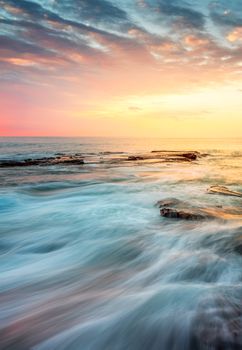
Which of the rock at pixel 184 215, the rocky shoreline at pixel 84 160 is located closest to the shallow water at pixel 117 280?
the rock at pixel 184 215

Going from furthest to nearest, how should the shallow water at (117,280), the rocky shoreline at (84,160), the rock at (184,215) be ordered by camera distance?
the rocky shoreline at (84,160)
the rock at (184,215)
the shallow water at (117,280)

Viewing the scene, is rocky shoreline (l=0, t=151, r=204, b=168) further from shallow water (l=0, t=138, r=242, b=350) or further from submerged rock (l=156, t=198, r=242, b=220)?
submerged rock (l=156, t=198, r=242, b=220)

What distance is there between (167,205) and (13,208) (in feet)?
18.5

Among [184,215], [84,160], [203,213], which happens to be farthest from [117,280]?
[84,160]

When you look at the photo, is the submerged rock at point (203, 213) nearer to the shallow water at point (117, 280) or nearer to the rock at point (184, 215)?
the rock at point (184, 215)

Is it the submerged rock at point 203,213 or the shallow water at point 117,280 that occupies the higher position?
the submerged rock at point 203,213

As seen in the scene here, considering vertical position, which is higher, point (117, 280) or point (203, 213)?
point (203, 213)

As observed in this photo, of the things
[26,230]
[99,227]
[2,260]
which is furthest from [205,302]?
[26,230]

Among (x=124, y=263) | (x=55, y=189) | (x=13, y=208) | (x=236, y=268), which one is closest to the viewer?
(x=236, y=268)

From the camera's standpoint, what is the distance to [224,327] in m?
3.06

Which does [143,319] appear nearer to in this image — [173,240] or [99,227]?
[173,240]

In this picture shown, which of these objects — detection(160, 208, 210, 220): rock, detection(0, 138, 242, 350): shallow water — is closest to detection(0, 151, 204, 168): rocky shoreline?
detection(0, 138, 242, 350): shallow water

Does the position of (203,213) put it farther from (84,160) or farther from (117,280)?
(84,160)

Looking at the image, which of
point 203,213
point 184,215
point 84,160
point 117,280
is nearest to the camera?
point 117,280
